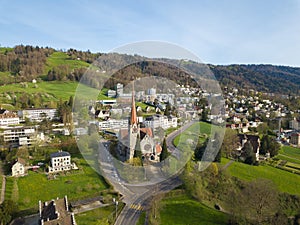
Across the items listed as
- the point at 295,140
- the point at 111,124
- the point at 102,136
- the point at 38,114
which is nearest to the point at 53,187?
the point at 102,136

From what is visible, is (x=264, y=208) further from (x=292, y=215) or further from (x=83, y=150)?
(x=83, y=150)

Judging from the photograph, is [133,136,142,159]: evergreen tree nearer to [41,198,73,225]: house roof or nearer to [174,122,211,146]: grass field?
[41,198,73,225]: house roof

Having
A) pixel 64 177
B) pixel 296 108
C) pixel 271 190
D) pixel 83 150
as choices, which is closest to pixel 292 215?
pixel 271 190

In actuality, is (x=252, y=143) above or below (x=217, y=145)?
below

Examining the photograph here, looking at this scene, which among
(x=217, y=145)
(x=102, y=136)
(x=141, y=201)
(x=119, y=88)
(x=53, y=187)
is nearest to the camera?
(x=141, y=201)

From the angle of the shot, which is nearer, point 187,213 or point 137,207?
point 187,213

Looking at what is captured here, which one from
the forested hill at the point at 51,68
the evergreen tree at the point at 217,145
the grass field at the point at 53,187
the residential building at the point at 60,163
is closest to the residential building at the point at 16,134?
the residential building at the point at 60,163

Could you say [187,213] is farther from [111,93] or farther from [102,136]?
[111,93]
